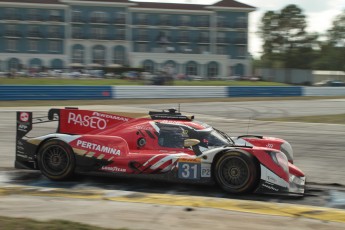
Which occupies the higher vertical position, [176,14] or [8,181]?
[176,14]

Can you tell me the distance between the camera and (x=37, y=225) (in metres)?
4.60

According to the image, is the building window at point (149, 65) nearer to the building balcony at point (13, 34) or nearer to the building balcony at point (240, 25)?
the building balcony at point (240, 25)

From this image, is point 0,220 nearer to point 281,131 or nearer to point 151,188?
point 151,188

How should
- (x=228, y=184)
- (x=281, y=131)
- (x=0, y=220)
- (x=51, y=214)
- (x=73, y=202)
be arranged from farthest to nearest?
(x=281, y=131) → (x=228, y=184) → (x=73, y=202) → (x=51, y=214) → (x=0, y=220)

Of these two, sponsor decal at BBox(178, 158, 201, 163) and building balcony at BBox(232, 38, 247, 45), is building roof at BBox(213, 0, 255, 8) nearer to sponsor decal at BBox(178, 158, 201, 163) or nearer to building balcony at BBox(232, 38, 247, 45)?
building balcony at BBox(232, 38, 247, 45)

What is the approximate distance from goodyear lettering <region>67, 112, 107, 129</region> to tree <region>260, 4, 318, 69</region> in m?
67.8

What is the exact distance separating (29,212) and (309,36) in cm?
7230

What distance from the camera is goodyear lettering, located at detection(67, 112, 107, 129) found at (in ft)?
25.7

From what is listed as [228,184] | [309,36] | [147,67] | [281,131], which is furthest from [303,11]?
[228,184]

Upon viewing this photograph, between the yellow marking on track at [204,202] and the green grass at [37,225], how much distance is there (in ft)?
4.85

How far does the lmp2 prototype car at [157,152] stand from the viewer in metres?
6.57

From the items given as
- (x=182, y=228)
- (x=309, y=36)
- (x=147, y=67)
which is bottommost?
(x=182, y=228)

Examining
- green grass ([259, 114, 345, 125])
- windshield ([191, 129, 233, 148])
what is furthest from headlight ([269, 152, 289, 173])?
green grass ([259, 114, 345, 125])

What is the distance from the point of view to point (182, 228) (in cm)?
490
